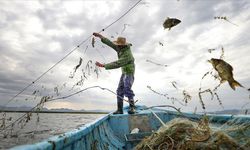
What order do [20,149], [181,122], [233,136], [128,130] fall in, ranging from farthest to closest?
[128,130] → [181,122] → [233,136] → [20,149]

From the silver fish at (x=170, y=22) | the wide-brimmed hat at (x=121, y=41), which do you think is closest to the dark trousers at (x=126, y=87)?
the wide-brimmed hat at (x=121, y=41)

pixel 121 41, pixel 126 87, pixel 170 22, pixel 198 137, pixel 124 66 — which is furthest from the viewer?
pixel 121 41

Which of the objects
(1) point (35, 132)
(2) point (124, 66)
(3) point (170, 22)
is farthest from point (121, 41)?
(1) point (35, 132)

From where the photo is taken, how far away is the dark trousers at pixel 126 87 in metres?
8.75

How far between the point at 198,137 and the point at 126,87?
234 inches

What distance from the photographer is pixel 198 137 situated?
2.85m

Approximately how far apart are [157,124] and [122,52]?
2.87 metres

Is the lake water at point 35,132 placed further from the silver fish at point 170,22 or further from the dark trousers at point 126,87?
the silver fish at point 170,22

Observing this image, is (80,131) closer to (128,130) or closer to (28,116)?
(28,116)

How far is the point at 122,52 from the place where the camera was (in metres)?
9.01

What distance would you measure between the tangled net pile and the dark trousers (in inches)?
210

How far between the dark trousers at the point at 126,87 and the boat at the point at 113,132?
1.15m

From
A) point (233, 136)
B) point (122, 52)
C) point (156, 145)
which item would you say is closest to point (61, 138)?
point (156, 145)

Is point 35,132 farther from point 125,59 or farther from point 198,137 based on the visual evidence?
point 198,137
